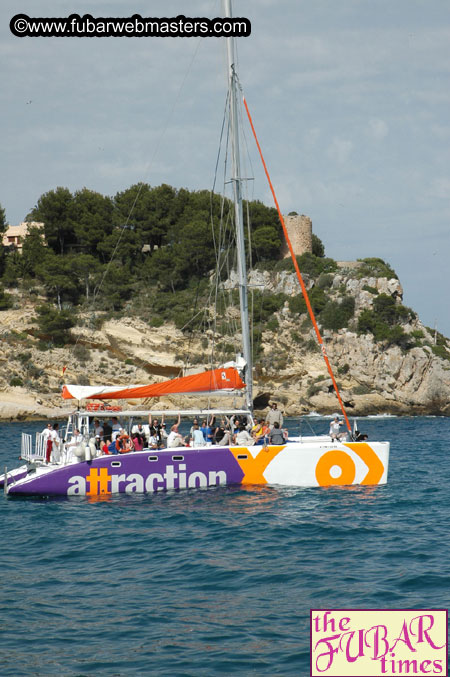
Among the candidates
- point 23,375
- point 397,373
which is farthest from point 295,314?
point 23,375

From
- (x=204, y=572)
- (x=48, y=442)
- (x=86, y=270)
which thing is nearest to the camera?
(x=204, y=572)

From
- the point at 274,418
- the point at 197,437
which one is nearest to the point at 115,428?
the point at 197,437

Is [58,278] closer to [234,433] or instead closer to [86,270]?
[86,270]

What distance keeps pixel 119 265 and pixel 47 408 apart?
23.0 m

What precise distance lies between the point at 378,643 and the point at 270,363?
186 ft

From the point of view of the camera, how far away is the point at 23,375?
199 ft

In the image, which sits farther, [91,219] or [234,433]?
[91,219]

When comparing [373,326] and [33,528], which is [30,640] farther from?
[373,326]

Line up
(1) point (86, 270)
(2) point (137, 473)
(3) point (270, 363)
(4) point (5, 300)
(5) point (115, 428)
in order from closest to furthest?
(2) point (137, 473) < (5) point (115, 428) < (3) point (270, 363) < (4) point (5, 300) < (1) point (86, 270)

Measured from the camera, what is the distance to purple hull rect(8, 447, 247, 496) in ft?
65.4

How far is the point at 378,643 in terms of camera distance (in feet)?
30.3

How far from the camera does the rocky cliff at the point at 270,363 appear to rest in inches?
2388

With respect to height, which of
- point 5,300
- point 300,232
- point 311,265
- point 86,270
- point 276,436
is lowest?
point 276,436

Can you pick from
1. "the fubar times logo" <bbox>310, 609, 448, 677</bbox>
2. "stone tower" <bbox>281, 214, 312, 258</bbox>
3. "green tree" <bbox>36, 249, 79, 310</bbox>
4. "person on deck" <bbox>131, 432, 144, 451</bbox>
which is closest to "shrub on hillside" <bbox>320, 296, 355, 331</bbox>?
"stone tower" <bbox>281, 214, 312, 258</bbox>
